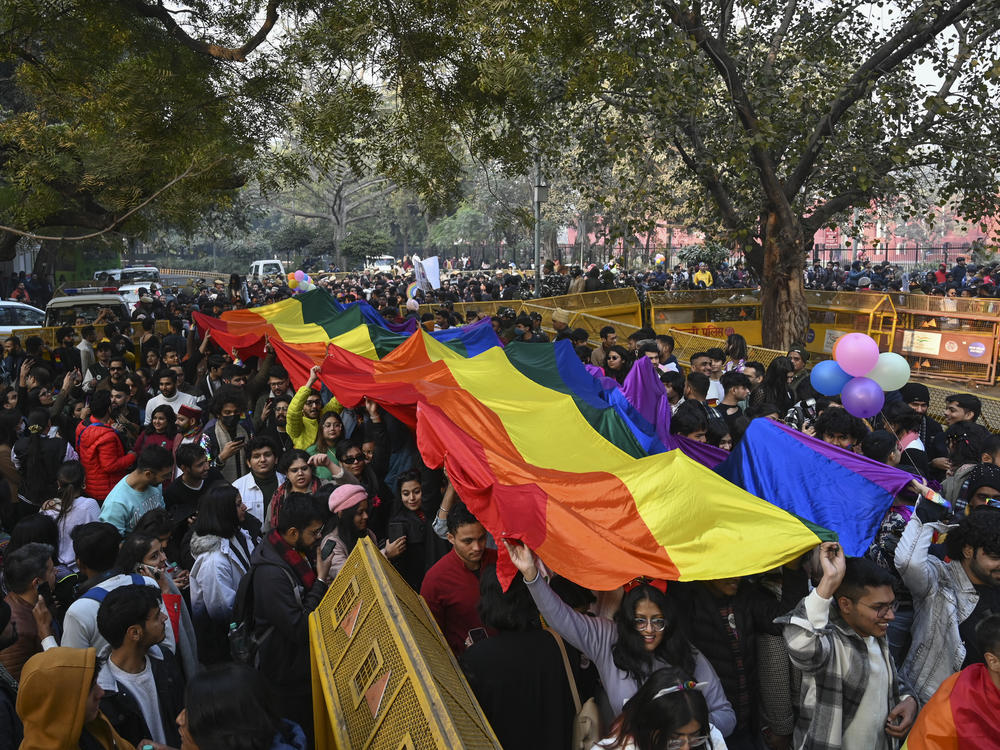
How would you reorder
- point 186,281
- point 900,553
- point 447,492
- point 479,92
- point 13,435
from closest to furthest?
point 900,553 → point 447,492 → point 13,435 → point 479,92 → point 186,281

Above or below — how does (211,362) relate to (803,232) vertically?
below

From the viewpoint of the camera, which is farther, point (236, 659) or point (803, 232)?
point (803, 232)

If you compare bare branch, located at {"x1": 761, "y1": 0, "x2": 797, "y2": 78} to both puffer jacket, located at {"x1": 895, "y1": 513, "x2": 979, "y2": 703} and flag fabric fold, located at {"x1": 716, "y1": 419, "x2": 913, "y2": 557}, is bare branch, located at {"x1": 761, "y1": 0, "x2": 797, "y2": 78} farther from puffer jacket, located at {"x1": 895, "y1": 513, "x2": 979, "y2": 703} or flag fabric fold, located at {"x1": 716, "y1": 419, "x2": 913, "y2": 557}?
puffer jacket, located at {"x1": 895, "y1": 513, "x2": 979, "y2": 703}

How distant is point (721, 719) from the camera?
10.8 feet

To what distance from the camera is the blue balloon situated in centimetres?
714

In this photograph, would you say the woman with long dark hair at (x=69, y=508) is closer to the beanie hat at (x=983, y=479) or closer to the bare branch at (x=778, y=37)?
the beanie hat at (x=983, y=479)

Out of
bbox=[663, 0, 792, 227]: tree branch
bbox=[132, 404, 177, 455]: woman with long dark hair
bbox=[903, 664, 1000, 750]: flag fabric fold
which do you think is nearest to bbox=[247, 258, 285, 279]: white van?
bbox=[663, 0, 792, 227]: tree branch

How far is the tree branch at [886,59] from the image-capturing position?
12695mm

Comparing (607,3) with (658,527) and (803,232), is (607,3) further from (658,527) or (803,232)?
(658,527)

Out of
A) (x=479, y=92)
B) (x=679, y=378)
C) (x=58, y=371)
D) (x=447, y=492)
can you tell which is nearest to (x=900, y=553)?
(x=447, y=492)

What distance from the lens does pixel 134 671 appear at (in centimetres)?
347

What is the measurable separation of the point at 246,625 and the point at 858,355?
5094mm

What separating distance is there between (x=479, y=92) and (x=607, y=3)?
199 centimetres

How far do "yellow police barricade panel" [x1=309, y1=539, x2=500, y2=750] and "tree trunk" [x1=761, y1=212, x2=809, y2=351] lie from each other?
43.7ft
